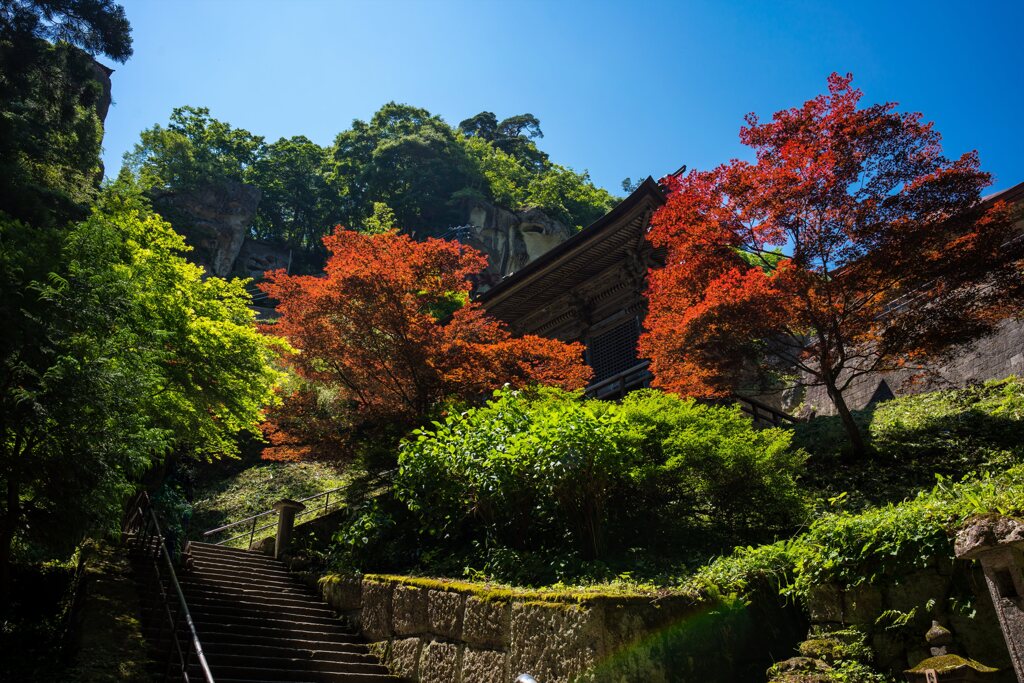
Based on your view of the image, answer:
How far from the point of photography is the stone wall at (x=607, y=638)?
5.82m

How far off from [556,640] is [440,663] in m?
2.10

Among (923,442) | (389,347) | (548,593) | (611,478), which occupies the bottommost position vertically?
(548,593)

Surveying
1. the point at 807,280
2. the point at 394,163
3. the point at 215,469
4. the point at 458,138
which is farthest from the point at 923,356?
the point at 458,138

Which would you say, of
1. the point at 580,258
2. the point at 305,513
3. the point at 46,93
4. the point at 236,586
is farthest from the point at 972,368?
the point at 46,93

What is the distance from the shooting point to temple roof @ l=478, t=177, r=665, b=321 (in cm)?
1527

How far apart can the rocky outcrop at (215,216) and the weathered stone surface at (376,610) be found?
2945cm

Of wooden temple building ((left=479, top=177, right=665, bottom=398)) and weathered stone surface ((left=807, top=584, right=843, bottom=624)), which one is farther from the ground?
wooden temple building ((left=479, top=177, right=665, bottom=398))

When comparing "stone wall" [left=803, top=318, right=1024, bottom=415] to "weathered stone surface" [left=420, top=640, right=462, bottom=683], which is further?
"stone wall" [left=803, top=318, right=1024, bottom=415]

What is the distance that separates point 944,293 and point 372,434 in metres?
10.9

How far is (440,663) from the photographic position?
25.2 feet

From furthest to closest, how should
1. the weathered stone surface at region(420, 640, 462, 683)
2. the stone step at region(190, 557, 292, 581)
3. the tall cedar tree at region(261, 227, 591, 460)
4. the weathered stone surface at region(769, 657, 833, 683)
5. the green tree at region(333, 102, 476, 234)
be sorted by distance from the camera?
1. the green tree at region(333, 102, 476, 234)
2. the tall cedar tree at region(261, 227, 591, 460)
3. the stone step at region(190, 557, 292, 581)
4. the weathered stone surface at region(420, 640, 462, 683)
5. the weathered stone surface at region(769, 657, 833, 683)

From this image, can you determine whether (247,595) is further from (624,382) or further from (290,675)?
(624,382)

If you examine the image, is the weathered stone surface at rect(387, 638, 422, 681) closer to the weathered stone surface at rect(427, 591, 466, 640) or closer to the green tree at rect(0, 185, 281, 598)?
the weathered stone surface at rect(427, 591, 466, 640)

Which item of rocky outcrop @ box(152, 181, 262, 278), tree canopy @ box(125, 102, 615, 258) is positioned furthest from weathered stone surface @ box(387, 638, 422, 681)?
tree canopy @ box(125, 102, 615, 258)
